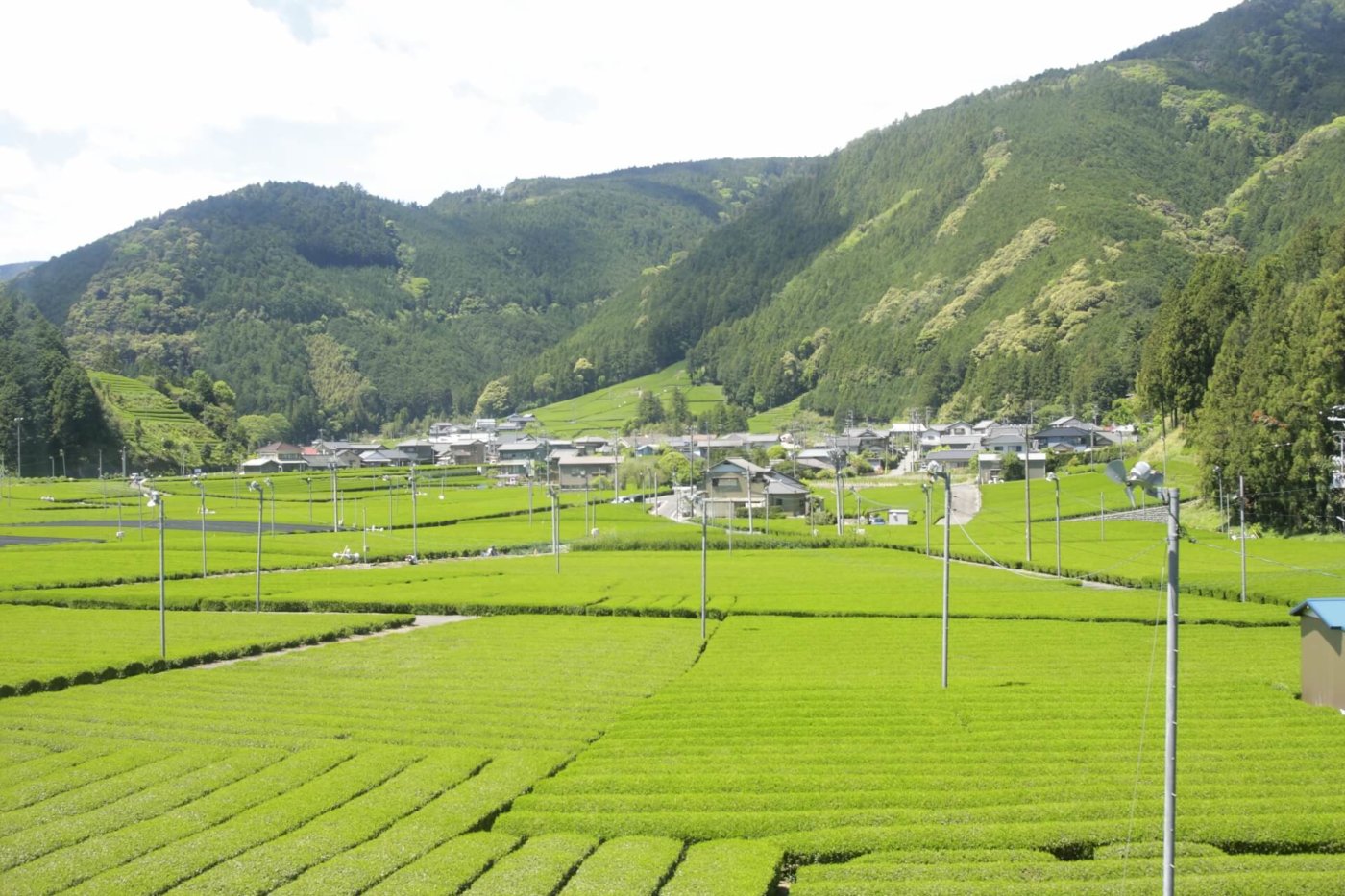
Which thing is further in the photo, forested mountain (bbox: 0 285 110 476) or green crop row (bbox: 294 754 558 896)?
forested mountain (bbox: 0 285 110 476)

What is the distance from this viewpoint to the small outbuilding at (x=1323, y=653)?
2673cm

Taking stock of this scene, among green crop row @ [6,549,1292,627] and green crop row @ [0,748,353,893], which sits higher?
green crop row @ [0,748,353,893]

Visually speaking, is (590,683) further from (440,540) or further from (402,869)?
(440,540)

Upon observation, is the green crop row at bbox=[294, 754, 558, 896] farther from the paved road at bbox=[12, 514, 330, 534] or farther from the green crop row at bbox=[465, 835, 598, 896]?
the paved road at bbox=[12, 514, 330, 534]

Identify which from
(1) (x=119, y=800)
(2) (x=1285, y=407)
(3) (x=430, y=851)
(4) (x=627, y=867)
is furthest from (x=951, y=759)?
(2) (x=1285, y=407)

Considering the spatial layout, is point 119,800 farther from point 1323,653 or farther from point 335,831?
point 1323,653

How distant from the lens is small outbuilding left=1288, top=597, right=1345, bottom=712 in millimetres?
26734

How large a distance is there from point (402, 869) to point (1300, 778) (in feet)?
52.5

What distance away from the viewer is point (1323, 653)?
27391 millimetres

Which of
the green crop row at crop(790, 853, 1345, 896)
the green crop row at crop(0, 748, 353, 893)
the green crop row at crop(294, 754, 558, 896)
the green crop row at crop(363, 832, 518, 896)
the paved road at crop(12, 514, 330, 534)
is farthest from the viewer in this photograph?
the paved road at crop(12, 514, 330, 534)

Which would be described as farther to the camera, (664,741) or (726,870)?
(664,741)

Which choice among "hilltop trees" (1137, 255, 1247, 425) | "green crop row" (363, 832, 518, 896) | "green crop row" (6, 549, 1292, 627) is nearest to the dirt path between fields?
"green crop row" (6, 549, 1292, 627)

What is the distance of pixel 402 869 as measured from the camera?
55.6ft

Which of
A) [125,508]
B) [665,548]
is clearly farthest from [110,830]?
[125,508]
